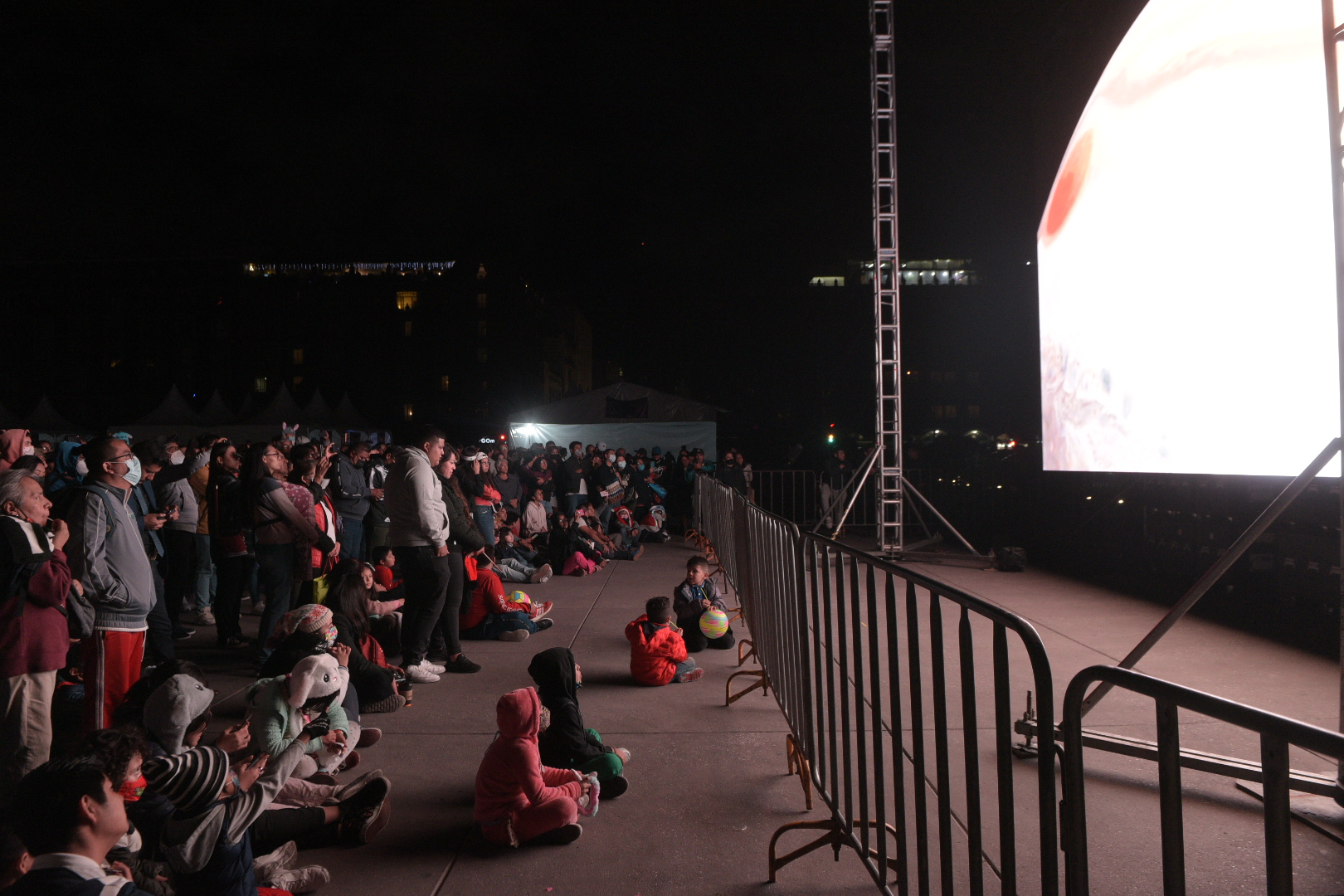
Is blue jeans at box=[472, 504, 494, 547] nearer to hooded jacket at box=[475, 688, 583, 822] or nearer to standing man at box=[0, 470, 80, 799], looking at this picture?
standing man at box=[0, 470, 80, 799]

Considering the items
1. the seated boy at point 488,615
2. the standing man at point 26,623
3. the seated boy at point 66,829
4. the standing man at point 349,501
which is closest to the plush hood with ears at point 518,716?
the seated boy at point 66,829

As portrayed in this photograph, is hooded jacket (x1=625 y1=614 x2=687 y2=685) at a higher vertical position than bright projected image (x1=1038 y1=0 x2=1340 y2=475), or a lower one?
lower

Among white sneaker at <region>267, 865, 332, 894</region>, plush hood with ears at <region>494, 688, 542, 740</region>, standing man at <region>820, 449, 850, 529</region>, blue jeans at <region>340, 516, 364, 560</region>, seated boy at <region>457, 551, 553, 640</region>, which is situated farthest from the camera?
standing man at <region>820, 449, 850, 529</region>

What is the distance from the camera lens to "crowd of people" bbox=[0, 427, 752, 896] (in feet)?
8.27

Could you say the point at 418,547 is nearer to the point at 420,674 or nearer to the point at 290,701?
the point at 420,674

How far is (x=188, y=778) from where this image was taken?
249 centimetres

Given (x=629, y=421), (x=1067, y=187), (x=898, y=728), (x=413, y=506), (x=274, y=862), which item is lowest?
(x=274, y=862)

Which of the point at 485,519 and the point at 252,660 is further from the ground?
the point at 485,519

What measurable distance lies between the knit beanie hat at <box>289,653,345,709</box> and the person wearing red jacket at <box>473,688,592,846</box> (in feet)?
3.81

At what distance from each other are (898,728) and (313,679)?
9.95 ft

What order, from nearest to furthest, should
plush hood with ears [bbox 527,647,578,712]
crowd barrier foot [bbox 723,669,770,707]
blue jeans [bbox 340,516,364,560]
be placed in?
plush hood with ears [bbox 527,647,578,712] < crowd barrier foot [bbox 723,669,770,707] < blue jeans [bbox 340,516,364,560]

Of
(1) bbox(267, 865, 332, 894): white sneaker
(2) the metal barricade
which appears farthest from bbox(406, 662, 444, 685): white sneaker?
(2) the metal barricade

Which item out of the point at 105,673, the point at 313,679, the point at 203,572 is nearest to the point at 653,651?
the point at 313,679

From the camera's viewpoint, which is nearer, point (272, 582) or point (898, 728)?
point (898, 728)
